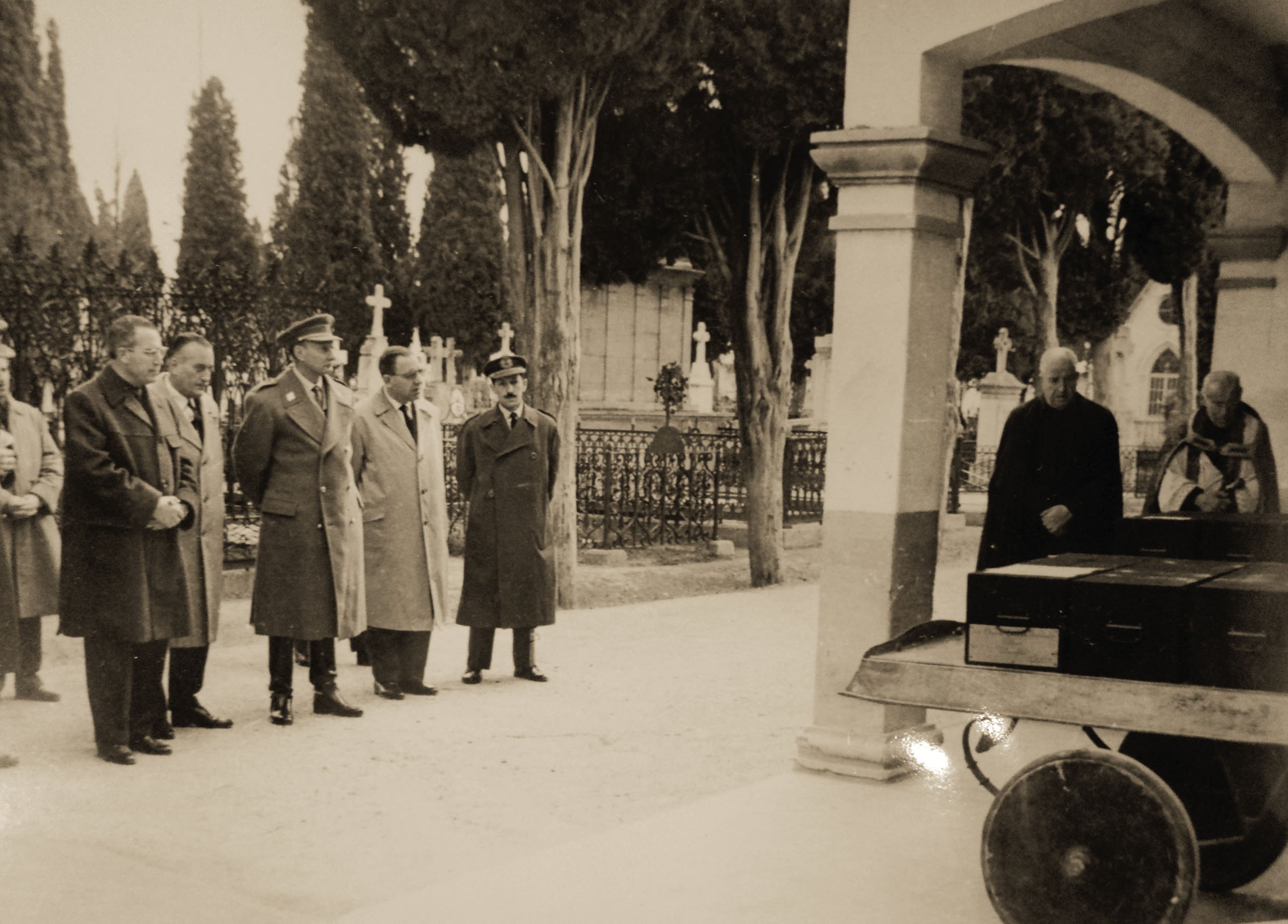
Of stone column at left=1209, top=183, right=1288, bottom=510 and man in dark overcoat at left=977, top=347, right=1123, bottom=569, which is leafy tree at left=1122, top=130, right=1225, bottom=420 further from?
man in dark overcoat at left=977, top=347, right=1123, bottom=569

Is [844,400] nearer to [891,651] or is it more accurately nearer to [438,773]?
[891,651]

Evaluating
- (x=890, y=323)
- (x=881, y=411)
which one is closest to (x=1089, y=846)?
(x=881, y=411)

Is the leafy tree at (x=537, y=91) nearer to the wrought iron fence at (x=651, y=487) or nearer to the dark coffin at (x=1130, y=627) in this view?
the wrought iron fence at (x=651, y=487)

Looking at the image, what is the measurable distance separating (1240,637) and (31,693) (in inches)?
230

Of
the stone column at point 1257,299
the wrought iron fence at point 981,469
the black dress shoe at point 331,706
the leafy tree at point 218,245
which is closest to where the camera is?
the leafy tree at point 218,245

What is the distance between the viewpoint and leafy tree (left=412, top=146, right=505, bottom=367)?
77.6 ft

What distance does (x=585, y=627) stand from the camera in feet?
34.7

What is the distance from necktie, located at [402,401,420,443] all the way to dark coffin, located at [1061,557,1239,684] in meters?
4.73

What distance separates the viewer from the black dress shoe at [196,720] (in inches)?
270

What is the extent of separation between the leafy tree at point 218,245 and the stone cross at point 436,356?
12.8 meters

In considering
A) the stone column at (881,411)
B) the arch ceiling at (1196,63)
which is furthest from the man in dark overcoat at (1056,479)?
the arch ceiling at (1196,63)

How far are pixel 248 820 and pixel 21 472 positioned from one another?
9.36 ft

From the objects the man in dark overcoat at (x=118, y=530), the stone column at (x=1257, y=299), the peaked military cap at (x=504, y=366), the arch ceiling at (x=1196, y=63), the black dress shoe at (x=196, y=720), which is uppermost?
the arch ceiling at (x=1196, y=63)

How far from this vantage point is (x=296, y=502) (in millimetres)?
6973
